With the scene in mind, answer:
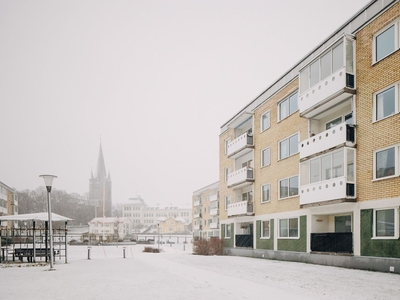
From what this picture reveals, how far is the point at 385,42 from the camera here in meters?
17.6

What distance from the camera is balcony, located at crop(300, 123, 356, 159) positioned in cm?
1919

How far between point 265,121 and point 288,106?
12.7 feet

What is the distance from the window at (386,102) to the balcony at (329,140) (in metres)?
1.59

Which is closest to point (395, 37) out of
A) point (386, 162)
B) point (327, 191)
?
point (386, 162)

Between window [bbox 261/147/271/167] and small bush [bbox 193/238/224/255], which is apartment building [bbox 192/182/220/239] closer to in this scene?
small bush [bbox 193/238/224/255]

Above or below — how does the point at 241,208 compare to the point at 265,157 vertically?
below

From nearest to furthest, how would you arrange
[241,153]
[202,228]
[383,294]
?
1. [383,294]
2. [241,153]
3. [202,228]

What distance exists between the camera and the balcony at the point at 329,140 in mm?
19188

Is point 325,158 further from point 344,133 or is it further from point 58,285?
point 58,285

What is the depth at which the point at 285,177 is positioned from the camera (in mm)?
26562

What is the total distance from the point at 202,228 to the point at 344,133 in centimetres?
5938

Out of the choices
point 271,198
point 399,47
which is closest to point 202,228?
point 271,198

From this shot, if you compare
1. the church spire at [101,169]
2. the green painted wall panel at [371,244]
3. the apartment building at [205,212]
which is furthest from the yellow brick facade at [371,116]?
the church spire at [101,169]

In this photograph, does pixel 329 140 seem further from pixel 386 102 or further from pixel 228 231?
pixel 228 231
